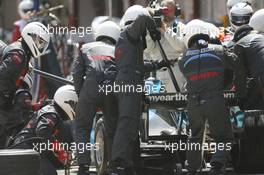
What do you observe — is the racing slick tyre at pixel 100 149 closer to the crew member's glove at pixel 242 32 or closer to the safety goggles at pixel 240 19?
the crew member's glove at pixel 242 32

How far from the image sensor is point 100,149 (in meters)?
12.9

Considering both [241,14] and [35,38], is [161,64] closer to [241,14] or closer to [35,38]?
[241,14]

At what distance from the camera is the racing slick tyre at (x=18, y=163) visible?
35.0 feet

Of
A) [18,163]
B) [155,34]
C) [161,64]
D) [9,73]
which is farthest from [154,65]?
[18,163]

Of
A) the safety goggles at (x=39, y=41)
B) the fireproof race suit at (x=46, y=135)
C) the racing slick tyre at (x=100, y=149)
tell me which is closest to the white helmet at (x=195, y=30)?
the racing slick tyre at (x=100, y=149)

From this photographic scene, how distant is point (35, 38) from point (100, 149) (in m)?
1.77

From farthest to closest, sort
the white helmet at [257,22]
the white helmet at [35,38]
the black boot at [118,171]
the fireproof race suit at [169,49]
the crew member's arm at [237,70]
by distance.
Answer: the fireproof race suit at [169,49], the white helmet at [35,38], the white helmet at [257,22], the crew member's arm at [237,70], the black boot at [118,171]

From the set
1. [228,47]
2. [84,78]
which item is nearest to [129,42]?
[84,78]

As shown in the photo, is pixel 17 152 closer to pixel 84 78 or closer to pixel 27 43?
pixel 84 78

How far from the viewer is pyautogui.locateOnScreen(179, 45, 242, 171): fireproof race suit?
12055mm

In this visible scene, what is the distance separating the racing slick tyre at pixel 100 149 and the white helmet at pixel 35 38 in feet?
4.24

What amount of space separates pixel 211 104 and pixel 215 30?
168cm

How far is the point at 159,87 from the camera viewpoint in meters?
13.6

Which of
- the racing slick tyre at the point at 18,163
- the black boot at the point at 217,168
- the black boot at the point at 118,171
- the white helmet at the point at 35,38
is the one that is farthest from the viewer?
the white helmet at the point at 35,38
